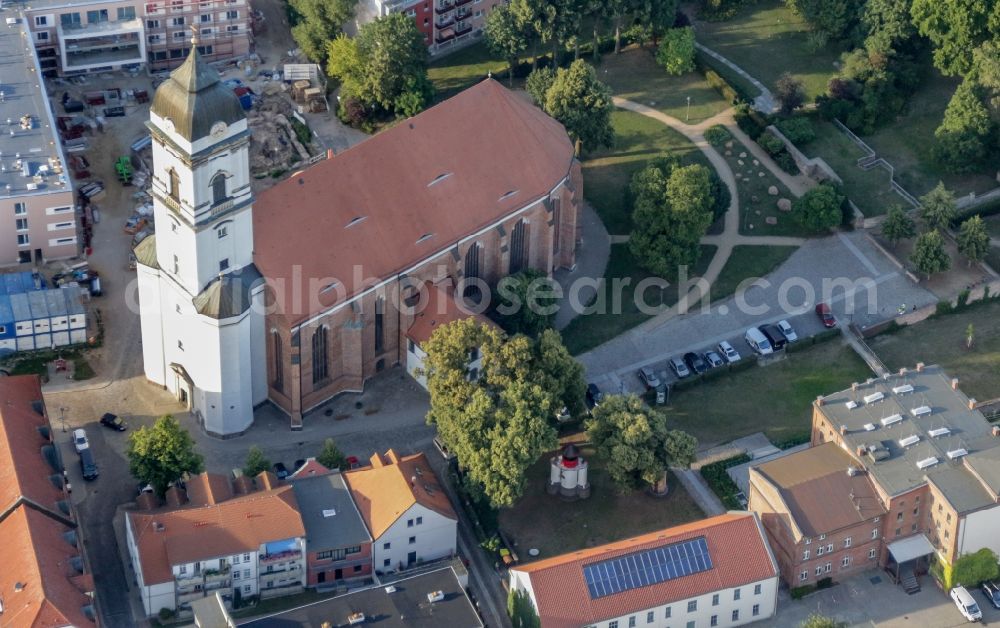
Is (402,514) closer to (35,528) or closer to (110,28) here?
(35,528)

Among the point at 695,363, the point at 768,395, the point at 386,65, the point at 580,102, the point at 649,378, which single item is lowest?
the point at 768,395

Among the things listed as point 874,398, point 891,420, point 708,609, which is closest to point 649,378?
point 874,398

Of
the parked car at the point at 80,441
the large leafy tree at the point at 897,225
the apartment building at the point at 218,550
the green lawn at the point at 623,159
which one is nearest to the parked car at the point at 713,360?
the green lawn at the point at 623,159

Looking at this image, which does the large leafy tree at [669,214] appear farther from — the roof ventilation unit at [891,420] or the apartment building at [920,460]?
the roof ventilation unit at [891,420]

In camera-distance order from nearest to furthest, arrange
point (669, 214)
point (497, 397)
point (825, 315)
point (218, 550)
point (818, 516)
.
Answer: point (218, 550)
point (818, 516)
point (497, 397)
point (669, 214)
point (825, 315)

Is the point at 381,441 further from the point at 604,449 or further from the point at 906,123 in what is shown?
the point at 906,123

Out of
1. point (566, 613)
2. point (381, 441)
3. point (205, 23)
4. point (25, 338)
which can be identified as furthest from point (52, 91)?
point (566, 613)

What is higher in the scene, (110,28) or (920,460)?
(110,28)

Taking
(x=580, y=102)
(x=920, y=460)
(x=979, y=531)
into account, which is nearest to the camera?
(x=979, y=531)
